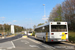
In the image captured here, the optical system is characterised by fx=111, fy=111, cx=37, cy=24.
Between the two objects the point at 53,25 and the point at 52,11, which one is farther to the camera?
the point at 52,11

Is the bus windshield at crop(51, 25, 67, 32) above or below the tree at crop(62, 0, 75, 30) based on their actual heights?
below

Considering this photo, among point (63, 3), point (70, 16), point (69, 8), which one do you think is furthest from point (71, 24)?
point (63, 3)

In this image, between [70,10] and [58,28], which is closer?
[58,28]

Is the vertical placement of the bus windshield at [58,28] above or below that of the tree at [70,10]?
below

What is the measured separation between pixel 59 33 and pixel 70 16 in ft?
32.1

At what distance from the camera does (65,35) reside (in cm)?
1485

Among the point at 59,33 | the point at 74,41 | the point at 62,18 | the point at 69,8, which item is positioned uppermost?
the point at 69,8

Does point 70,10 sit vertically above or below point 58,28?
above

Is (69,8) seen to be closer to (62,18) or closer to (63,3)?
(63,3)

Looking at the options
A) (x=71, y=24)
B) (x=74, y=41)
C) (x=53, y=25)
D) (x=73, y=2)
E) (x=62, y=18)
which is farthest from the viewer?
(x=62, y=18)

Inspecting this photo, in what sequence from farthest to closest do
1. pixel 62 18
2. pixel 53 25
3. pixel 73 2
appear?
1. pixel 62 18
2. pixel 73 2
3. pixel 53 25

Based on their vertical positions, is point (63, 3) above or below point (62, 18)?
above

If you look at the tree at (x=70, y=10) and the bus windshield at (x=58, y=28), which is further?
the tree at (x=70, y=10)

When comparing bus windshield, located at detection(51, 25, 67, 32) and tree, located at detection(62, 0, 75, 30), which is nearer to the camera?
bus windshield, located at detection(51, 25, 67, 32)
